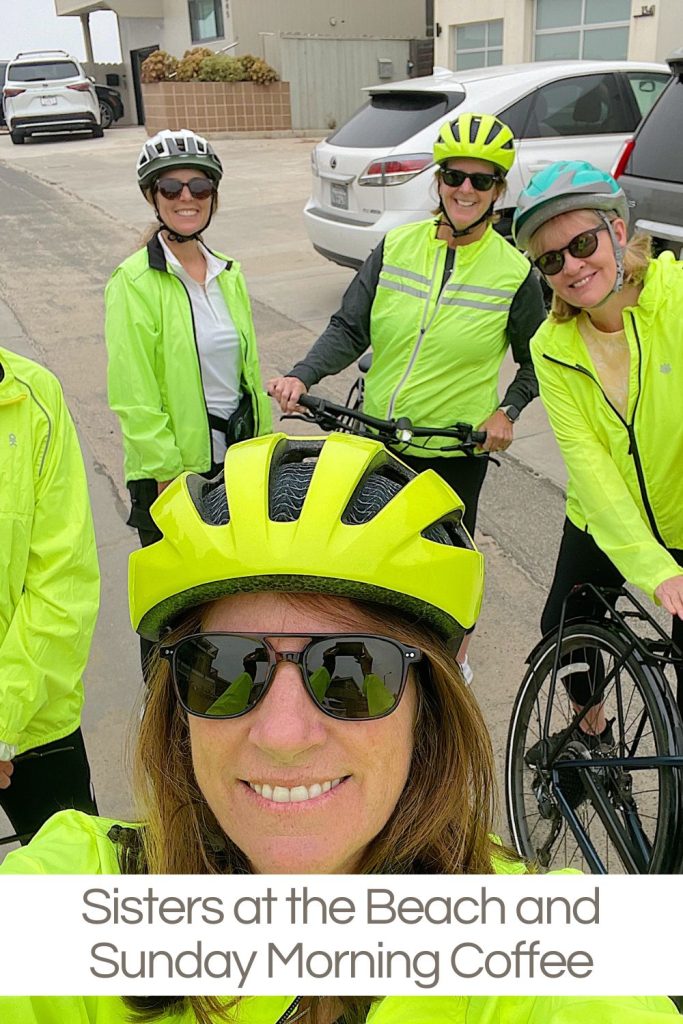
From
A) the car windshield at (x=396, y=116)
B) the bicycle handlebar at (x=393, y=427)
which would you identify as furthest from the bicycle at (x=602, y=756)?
the car windshield at (x=396, y=116)

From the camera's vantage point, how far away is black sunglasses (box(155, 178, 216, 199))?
121 inches

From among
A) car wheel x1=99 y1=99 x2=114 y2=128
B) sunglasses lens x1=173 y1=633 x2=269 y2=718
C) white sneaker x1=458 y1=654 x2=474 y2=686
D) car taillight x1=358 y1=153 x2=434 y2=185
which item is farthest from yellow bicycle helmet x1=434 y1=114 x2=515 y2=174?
car wheel x1=99 y1=99 x2=114 y2=128

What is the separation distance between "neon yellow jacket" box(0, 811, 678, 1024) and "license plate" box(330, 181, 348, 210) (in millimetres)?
7221

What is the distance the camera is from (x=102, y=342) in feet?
25.6

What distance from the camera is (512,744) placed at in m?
2.88

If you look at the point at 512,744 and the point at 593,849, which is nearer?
the point at 593,849

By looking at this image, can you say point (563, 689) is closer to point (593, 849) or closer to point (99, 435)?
point (593, 849)

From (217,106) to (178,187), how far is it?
2104 centimetres

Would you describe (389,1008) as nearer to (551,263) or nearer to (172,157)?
(551,263)

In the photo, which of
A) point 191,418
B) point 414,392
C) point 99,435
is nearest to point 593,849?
point 414,392

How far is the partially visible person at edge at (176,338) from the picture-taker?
118 inches

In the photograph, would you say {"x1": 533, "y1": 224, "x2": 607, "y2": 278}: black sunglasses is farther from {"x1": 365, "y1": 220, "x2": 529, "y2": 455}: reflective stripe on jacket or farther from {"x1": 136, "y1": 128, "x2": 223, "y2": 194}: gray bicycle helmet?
{"x1": 136, "y1": 128, "x2": 223, "y2": 194}: gray bicycle helmet

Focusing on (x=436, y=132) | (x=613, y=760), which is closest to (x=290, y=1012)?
(x=613, y=760)

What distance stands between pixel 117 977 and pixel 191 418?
7.28 feet
